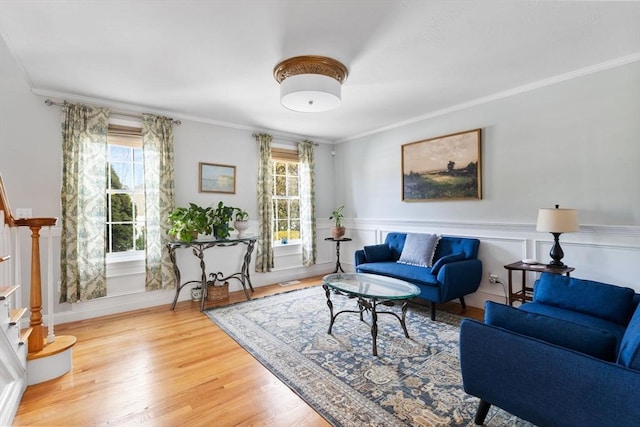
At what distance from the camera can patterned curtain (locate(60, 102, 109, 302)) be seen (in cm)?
319

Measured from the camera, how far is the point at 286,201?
16.8ft

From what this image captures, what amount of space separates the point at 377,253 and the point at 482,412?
8.32 ft

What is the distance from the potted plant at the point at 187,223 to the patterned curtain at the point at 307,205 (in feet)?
5.94

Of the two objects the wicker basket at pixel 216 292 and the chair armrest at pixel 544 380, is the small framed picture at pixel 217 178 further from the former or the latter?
the chair armrest at pixel 544 380

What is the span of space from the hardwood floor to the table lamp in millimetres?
2522

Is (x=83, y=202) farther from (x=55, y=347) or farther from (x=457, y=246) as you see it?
(x=457, y=246)

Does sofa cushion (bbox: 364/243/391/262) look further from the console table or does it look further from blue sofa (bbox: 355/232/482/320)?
the console table

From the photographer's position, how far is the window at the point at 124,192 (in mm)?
3600

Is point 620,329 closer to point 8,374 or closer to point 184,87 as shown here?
point 8,374

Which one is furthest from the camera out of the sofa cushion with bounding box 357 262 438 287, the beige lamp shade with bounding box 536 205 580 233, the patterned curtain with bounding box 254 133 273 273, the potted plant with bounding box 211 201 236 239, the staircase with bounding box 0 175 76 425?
the patterned curtain with bounding box 254 133 273 273

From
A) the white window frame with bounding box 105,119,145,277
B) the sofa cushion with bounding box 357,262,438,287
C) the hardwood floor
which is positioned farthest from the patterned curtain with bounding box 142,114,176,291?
the sofa cushion with bounding box 357,262,438,287

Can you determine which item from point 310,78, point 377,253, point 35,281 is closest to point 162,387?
point 35,281

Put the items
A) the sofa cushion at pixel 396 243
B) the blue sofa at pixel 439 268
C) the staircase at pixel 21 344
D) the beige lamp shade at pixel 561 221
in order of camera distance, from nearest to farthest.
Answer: the staircase at pixel 21 344
the beige lamp shade at pixel 561 221
the blue sofa at pixel 439 268
the sofa cushion at pixel 396 243

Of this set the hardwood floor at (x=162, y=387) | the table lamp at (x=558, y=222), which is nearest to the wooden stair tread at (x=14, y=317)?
the hardwood floor at (x=162, y=387)
